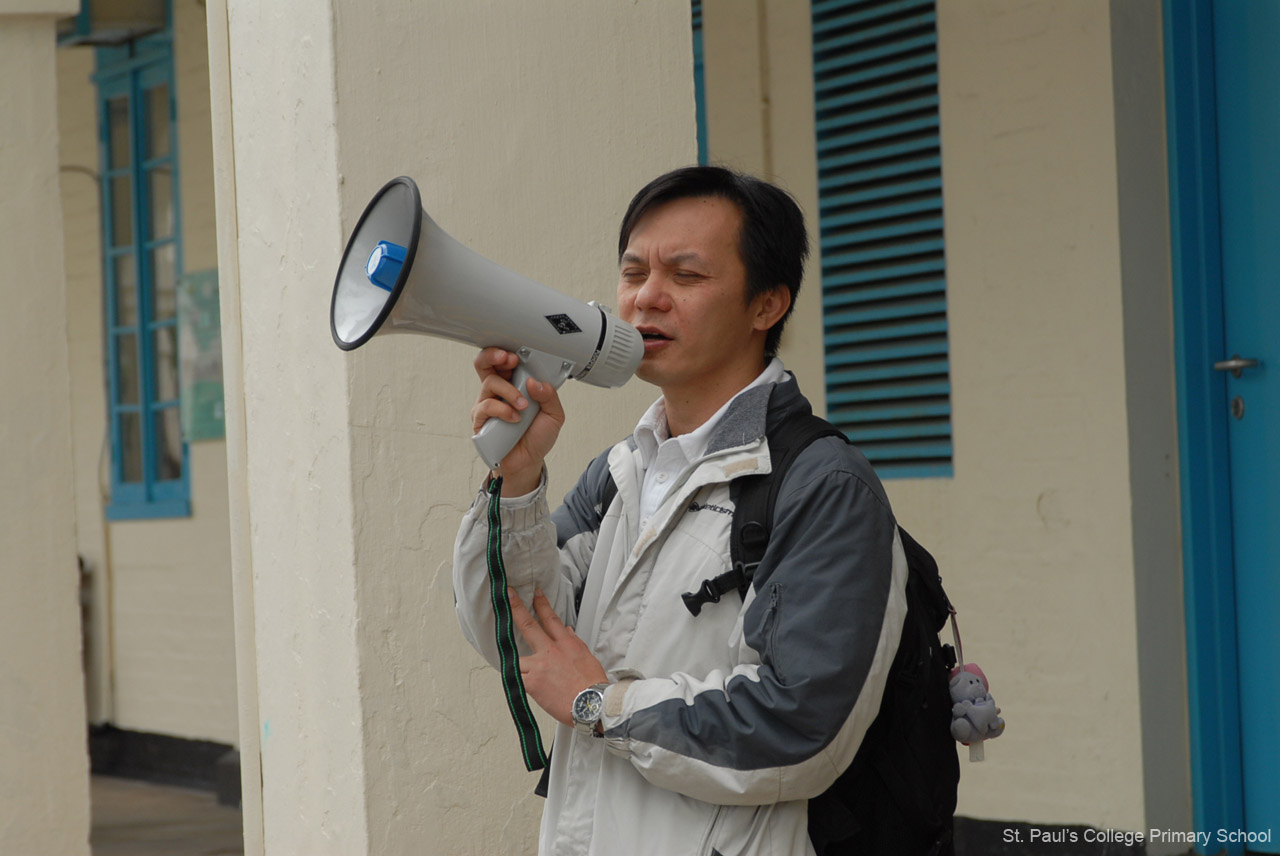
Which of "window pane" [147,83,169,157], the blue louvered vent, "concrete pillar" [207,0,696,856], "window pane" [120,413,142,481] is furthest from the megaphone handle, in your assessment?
"window pane" [120,413,142,481]

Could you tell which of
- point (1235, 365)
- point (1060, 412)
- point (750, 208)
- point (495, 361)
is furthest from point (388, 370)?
point (1235, 365)

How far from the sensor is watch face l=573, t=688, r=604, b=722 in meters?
1.92

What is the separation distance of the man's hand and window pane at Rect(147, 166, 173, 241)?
20.5 feet

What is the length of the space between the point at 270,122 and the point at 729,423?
5.09 feet

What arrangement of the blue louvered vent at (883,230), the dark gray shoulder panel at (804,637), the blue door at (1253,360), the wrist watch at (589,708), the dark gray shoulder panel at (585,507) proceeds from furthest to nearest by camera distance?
the blue louvered vent at (883,230), the blue door at (1253,360), the dark gray shoulder panel at (585,507), the wrist watch at (589,708), the dark gray shoulder panel at (804,637)

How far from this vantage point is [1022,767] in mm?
4441

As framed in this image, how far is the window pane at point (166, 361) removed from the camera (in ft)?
25.3

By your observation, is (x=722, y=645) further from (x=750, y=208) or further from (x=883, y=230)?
(x=883, y=230)

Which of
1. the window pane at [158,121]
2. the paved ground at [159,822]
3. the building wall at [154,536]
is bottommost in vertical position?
the paved ground at [159,822]

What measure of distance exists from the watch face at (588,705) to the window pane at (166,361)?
6.28 meters

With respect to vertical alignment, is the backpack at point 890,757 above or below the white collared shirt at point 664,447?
below

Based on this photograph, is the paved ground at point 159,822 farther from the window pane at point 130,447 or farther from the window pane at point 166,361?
the window pane at point 166,361

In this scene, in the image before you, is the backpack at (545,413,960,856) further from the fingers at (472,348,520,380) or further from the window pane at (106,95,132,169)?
the window pane at (106,95,132,169)

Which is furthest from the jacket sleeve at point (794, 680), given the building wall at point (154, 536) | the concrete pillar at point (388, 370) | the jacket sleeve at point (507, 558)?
the building wall at point (154, 536)
